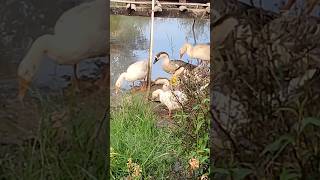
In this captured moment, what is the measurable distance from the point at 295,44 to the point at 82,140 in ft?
2.45

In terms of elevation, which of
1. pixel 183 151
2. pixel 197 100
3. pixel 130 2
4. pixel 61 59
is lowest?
pixel 183 151

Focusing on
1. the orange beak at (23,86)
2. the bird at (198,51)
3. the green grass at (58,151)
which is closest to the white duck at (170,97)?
the bird at (198,51)

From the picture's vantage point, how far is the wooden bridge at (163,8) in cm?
345

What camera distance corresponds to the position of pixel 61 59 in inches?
68.7

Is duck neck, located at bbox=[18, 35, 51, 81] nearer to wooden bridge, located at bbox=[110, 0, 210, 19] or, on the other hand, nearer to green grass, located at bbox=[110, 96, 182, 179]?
green grass, located at bbox=[110, 96, 182, 179]

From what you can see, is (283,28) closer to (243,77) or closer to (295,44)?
(295,44)

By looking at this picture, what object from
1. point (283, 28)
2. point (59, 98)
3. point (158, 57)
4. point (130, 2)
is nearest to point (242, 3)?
point (283, 28)

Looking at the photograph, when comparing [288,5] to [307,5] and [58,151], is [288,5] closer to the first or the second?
[307,5]

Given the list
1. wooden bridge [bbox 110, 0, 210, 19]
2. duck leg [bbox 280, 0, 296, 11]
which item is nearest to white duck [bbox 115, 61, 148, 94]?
wooden bridge [bbox 110, 0, 210, 19]

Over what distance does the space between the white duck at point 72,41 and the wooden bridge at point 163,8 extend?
5.33 feet

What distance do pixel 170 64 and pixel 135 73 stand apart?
0.21 m

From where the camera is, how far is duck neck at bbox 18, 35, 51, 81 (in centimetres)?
171

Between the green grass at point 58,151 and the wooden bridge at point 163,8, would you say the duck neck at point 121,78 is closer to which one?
the wooden bridge at point 163,8

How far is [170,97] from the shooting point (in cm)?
280
